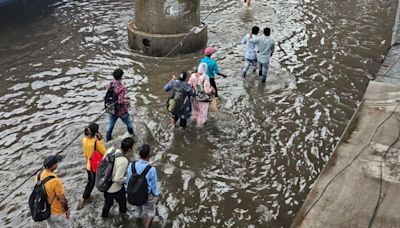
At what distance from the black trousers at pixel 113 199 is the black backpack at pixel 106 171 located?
0.31 m

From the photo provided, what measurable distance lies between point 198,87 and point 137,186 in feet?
11.9

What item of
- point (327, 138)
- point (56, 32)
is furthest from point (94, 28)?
point (327, 138)

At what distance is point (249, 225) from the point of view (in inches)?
271

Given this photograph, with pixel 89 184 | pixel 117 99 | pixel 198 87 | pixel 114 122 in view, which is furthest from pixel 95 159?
pixel 198 87

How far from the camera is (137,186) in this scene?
595 cm

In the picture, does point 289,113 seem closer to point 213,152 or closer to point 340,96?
point 340,96

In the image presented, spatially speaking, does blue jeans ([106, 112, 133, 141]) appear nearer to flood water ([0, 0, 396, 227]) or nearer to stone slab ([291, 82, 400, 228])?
flood water ([0, 0, 396, 227])

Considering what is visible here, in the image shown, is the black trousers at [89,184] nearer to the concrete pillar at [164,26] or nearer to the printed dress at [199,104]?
the printed dress at [199,104]

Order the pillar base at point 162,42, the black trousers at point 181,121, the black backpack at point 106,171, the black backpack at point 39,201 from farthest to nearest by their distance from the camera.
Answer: the pillar base at point 162,42, the black trousers at point 181,121, the black backpack at point 106,171, the black backpack at point 39,201

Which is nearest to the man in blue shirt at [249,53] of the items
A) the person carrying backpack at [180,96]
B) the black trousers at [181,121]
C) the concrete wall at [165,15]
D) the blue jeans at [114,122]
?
the concrete wall at [165,15]

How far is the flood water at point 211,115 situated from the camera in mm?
7426

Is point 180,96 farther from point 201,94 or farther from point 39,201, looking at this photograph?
point 39,201

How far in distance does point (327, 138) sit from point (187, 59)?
583cm

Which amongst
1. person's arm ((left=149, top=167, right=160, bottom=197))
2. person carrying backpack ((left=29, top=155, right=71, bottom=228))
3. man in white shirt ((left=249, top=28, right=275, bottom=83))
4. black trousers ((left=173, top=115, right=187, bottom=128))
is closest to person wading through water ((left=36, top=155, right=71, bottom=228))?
person carrying backpack ((left=29, top=155, right=71, bottom=228))
